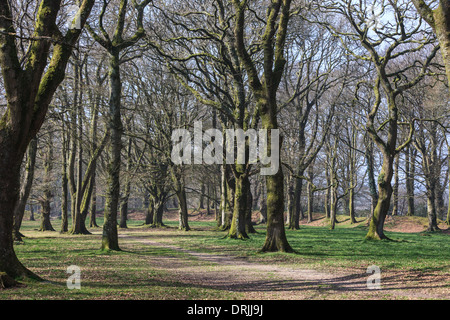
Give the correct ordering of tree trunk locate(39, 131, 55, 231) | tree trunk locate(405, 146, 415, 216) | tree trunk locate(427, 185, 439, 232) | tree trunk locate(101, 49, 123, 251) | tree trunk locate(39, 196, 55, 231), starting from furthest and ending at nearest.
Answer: tree trunk locate(405, 146, 415, 216) → tree trunk locate(427, 185, 439, 232) → tree trunk locate(39, 196, 55, 231) → tree trunk locate(39, 131, 55, 231) → tree trunk locate(101, 49, 123, 251)

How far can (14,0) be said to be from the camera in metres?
17.5

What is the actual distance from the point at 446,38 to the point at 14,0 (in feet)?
56.6

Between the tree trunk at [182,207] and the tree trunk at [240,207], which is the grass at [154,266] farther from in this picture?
the tree trunk at [182,207]

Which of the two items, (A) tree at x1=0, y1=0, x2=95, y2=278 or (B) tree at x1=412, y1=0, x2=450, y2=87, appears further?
(B) tree at x1=412, y1=0, x2=450, y2=87

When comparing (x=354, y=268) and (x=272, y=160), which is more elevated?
(x=272, y=160)

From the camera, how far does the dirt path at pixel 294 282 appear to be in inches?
304

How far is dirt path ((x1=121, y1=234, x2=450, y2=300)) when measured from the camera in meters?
7.73

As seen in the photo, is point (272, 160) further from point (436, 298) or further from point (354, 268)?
point (436, 298)

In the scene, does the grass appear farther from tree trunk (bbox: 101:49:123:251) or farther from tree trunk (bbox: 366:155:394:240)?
tree trunk (bbox: 366:155:394:240)

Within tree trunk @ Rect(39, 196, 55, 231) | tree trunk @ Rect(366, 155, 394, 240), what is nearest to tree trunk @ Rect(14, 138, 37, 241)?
tree trunk @ Rect(39, 196, 55, 231)

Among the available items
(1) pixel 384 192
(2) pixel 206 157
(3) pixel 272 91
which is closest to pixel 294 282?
(3) pixel 272 91

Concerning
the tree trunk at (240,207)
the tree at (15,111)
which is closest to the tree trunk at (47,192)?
the tree trunk at (240,207)

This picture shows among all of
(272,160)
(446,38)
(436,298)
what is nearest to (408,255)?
(272,160)
